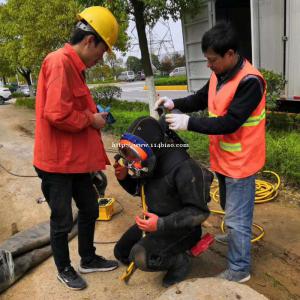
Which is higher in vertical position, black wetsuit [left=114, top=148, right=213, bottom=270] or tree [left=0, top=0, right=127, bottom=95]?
tree [left=0, top=0, right=127, bottom=95]

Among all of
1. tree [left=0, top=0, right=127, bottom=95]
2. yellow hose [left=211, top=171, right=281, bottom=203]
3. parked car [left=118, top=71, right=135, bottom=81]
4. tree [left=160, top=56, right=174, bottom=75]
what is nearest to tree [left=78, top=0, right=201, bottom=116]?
tree [left=0, top=0, right=127, bottom=95]

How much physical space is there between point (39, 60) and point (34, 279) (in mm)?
11979

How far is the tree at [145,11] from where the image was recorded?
7691 mm

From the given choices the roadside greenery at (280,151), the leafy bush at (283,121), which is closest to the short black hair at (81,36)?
the roadside greenery at (280,151)

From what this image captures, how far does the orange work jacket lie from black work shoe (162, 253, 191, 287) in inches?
36.6

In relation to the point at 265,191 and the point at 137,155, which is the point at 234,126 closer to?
the point at 137,155

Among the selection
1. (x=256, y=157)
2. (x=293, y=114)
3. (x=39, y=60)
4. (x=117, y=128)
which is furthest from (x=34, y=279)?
(x=39, y=60)

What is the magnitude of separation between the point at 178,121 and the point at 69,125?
725 millimetres

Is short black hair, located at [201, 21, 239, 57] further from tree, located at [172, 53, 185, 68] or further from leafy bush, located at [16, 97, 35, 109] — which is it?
tree, located at [172, 53, 185, 68]

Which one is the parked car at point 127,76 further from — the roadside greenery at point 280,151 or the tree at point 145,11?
the roadside greenery at point 280,151

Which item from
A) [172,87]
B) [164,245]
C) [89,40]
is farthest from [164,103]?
[172,87]

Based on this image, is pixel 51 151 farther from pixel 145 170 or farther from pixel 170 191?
pixel 170 191

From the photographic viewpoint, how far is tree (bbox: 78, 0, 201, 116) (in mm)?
7691

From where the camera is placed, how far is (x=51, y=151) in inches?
104
